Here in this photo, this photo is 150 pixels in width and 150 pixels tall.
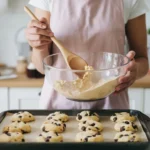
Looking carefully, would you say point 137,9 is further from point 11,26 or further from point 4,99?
point 11,26

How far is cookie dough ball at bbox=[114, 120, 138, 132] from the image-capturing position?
88cm

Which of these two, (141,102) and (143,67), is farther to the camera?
(141,102)

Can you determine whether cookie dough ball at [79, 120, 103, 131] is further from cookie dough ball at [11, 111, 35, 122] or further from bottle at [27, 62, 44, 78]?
bottle at [27, 62, 44, 78]

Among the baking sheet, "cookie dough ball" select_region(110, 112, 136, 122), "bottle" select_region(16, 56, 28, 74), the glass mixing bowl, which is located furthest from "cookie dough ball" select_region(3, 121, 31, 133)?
"bottle" select_region(16, 56, 28, 74)

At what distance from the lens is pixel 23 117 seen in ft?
3.09

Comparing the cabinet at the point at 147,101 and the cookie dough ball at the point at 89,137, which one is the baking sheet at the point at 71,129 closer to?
the cookie dough ball at the point at 89,137

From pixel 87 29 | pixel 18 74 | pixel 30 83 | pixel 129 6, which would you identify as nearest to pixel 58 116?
pixel 87 29

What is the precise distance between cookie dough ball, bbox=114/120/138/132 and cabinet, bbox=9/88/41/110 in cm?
91

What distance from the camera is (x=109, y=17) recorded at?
1.07 m

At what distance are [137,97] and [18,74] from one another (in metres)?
0.64

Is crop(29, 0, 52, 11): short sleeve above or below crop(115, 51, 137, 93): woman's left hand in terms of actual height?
above
